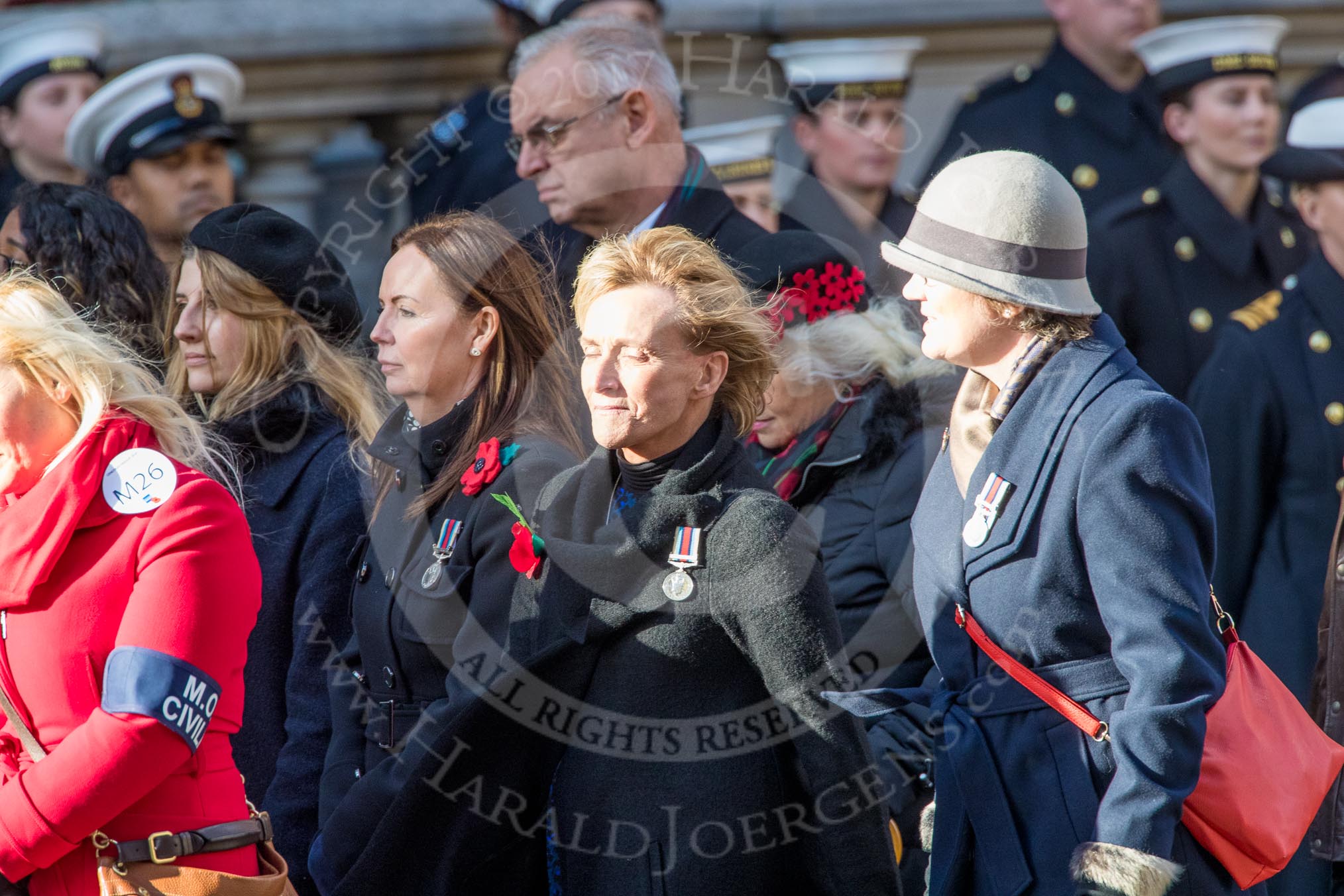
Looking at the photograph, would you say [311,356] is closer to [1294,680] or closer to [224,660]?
[224,660]

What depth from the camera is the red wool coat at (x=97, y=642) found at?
245 centimetres

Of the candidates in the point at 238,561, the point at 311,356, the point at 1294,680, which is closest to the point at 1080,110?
the point at 1294,680

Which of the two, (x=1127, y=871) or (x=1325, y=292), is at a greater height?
(x=1127, y=871)

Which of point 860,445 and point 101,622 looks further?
point 860,445

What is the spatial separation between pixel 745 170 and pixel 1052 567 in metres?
3.21

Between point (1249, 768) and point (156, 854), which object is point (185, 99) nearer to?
point (156, 854)

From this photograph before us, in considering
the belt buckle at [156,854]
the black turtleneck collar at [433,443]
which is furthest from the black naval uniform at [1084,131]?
the belt buckle at [156,854]

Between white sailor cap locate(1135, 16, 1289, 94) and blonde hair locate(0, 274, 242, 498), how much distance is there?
3.42 m

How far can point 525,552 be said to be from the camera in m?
2.79

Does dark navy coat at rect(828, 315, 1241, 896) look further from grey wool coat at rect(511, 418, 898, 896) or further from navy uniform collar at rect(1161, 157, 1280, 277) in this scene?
navy uniform collar at rect(1161, 157, 1280, 277)

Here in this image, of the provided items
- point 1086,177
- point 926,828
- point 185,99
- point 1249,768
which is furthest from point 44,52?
point 1249,768

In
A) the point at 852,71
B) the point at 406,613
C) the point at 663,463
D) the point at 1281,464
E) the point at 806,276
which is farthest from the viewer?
the point at 852,71

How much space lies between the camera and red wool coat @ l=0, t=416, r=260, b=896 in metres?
2.45

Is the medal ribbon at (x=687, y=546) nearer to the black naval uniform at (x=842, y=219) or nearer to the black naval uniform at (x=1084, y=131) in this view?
the black naval uniform at (x=842, y=219)
